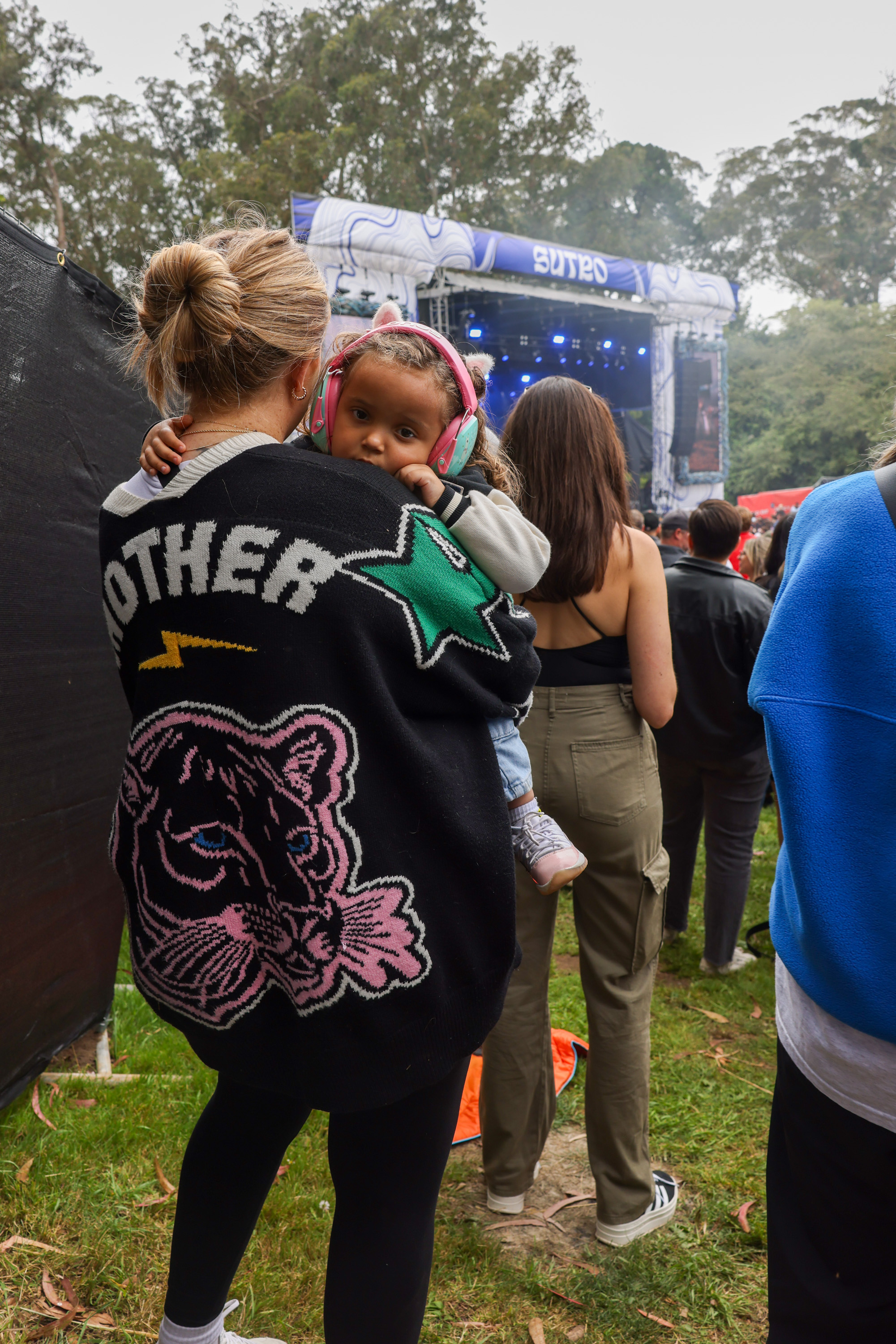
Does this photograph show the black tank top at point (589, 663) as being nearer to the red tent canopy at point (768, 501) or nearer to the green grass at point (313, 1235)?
the green grass at point (313, 1235)

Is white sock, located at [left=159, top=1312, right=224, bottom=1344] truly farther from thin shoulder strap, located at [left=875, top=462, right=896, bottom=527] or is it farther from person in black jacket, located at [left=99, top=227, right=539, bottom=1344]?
thin shoulder strap, located at [left=875, top=462, right=896, bottom=527]

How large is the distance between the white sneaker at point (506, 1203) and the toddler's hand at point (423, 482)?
1871mm

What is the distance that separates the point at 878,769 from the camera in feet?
3.00

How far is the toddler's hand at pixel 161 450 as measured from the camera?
1098 millimetres

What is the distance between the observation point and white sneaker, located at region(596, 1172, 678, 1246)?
2072 mm

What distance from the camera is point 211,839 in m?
1.06

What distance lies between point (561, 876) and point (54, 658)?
1.59 metres

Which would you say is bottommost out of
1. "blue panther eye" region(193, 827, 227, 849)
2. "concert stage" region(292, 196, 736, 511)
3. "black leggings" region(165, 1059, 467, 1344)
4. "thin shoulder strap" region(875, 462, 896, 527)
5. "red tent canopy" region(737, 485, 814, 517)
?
"black leggings" region(165, 1059, 467, 1344)

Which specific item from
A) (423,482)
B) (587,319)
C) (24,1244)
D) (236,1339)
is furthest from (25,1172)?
(587,319)

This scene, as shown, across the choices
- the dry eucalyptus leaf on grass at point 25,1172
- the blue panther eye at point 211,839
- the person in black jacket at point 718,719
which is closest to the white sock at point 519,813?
the blue panther eye at point 211,839

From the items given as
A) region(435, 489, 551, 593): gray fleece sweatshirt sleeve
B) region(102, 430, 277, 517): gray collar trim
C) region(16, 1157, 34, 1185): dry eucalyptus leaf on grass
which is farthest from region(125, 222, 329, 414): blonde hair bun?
region(16, 1157, 34, 1185): dry eucalyptus leaf on grass

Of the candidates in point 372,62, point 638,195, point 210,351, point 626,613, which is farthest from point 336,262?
point 638,195

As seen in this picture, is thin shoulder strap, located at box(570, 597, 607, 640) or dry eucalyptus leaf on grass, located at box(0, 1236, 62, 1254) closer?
dry eucalyptus leaf on grass, located at box(0, 1236, 62, 1254)

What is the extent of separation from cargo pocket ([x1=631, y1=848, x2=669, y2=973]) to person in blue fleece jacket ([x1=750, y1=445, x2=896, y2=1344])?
922 mm
